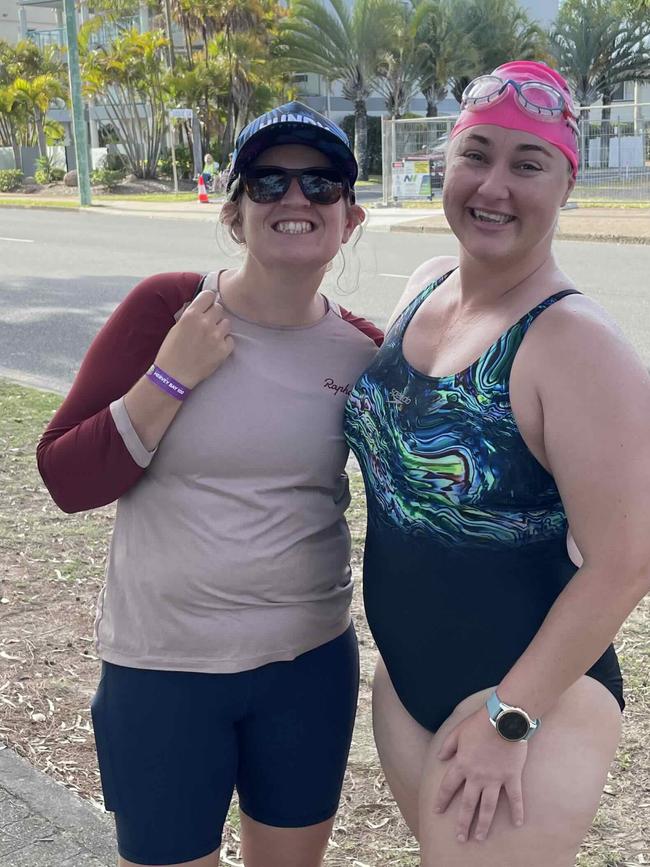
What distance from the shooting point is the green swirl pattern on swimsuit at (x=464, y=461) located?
68.5 inches

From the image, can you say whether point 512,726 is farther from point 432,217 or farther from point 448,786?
point 432,217

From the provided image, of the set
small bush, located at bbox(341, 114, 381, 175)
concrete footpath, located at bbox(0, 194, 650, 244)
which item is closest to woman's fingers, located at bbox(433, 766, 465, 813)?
concrete footpath, located at bbox(0, 194, 650, 244)

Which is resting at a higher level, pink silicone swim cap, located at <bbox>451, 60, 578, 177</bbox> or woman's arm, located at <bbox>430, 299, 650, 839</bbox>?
pink silicone swim cap, located at <bbox>451, 60, 578, 177</bbox>

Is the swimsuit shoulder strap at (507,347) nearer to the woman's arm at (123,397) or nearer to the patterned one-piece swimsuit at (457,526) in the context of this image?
the patterned one-piece swimsuit at (457,526)

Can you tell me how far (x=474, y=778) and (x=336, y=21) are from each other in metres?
41.4

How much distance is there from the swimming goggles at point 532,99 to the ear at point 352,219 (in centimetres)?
37

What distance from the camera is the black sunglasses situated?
2.00 metres

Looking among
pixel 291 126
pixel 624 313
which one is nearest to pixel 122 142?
pixel 624 313

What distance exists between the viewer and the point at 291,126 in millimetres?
1979

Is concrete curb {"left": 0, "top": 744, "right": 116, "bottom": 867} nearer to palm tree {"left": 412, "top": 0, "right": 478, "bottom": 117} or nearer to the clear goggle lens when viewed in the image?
the clear goggle lens

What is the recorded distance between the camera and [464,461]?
177cm

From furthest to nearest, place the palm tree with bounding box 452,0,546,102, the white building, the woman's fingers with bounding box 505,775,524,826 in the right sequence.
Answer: the white building < the palm tree with bounding box 452,0,546,102 < the woman's fingers with bounding box 505,775,524,826

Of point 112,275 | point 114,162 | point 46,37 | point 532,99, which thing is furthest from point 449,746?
point 46,37

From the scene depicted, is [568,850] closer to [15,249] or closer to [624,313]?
[624,313]
